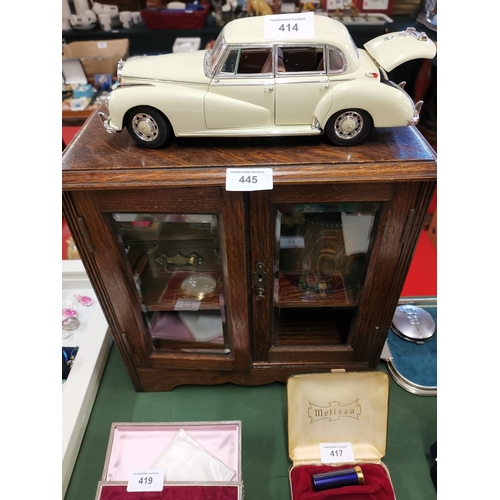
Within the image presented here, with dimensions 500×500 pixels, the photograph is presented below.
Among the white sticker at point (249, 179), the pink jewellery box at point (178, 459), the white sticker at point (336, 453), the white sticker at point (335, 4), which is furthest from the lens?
the white sticker at point (335, 4)

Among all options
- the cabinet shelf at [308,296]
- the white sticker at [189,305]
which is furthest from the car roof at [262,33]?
the white sticker at [189,305]

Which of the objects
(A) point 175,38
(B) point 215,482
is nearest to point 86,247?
(B) point 215,482

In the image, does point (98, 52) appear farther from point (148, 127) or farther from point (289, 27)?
point (289, 27)

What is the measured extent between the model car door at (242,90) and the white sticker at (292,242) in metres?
0.39

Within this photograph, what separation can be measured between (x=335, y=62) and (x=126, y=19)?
245cm

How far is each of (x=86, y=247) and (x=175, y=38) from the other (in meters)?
2.18

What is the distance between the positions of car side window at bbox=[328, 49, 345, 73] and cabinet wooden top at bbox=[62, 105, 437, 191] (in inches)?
7.1

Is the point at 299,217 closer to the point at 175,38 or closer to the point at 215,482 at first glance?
the point at 215,482

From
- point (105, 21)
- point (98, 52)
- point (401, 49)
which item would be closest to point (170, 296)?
point (401, 49)

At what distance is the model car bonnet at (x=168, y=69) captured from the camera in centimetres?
102

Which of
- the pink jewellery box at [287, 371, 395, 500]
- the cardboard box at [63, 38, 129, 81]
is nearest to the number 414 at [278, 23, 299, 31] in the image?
the pink jewellery box at [287, 371, 395, 500]

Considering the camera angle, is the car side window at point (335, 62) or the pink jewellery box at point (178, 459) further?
the pink jewellery box at point (178, 459)

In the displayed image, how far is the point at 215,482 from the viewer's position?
3.88ft

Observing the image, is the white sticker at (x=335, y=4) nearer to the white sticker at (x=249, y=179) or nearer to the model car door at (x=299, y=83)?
the model car door at (x=299, y=83)
